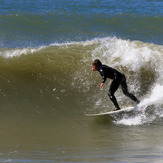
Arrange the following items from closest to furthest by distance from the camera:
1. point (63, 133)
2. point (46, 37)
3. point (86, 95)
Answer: point (63, 133) → point (86, 95) → point (46, 37)

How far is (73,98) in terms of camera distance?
8.75 meters

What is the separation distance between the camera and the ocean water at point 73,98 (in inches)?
224

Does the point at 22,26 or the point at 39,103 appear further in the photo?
the point at 22,26

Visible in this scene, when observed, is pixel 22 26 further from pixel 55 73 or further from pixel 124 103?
pixel 124 103

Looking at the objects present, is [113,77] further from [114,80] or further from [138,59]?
[138,59]

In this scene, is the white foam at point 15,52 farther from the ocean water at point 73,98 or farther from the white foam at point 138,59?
the white foam at point 138,59

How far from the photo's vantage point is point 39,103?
327 inches

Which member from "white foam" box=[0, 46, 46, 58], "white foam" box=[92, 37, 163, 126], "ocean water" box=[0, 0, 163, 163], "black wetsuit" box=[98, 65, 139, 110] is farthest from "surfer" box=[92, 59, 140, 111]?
"white foam" box=[0, 46, 46, 58]

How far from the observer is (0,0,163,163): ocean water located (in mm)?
5691

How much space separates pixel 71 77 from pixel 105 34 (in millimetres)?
6063

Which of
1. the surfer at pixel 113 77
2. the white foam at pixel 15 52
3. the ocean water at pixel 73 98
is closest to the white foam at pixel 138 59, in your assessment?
the ocean water at pixel 73 98

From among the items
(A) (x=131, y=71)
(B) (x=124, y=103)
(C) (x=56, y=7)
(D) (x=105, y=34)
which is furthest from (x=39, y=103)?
(C) (x=56, y=7)

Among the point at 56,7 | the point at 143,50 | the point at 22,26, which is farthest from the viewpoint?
the point at 56,7

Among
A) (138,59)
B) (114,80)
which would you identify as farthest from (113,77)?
(138,59)
